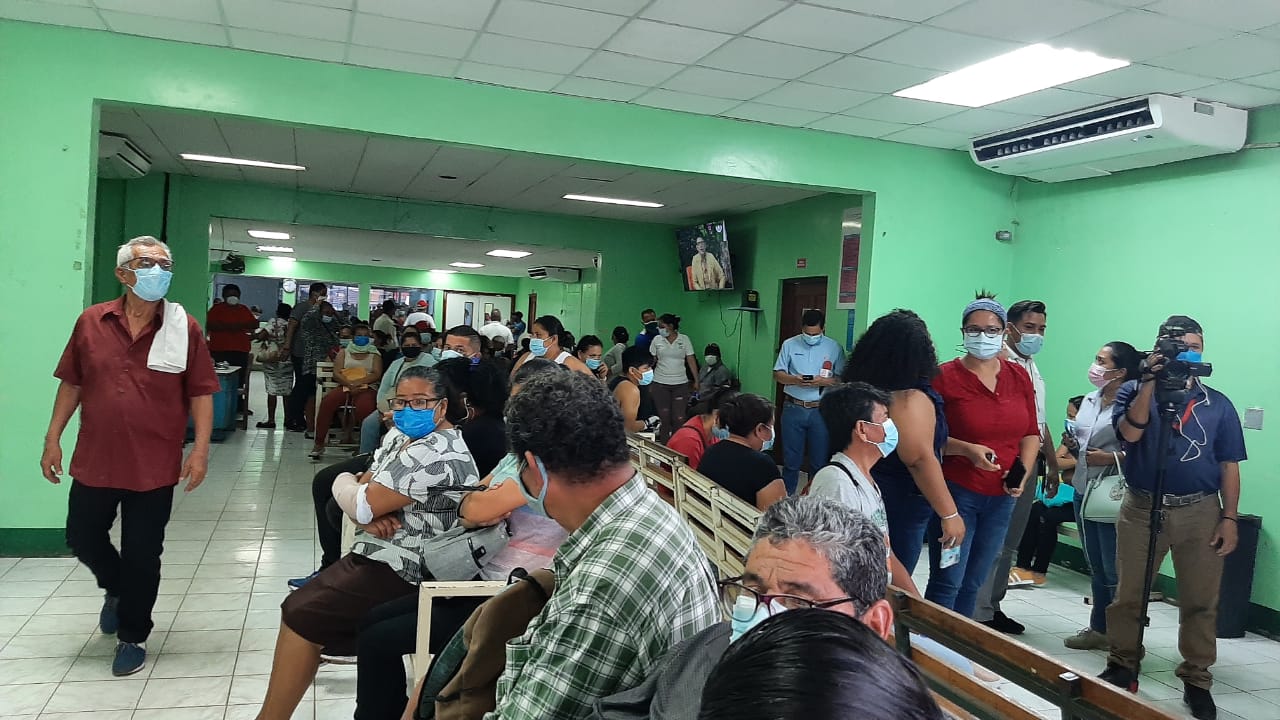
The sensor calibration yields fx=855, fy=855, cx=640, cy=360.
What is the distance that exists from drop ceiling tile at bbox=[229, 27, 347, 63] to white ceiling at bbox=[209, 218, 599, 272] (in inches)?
231

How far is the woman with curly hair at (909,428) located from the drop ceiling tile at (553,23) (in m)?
2.08

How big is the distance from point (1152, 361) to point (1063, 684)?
2.59 m

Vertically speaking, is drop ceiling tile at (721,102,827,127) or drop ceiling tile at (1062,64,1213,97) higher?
drop ceiling tile at (721,102,827,127)

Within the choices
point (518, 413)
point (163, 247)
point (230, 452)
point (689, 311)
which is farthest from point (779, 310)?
point (518, 413)

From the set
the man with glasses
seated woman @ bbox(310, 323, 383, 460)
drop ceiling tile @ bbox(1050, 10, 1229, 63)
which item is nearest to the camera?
the man with glasses

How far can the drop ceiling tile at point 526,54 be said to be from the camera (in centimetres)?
443

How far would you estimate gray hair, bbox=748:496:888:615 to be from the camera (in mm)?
1333

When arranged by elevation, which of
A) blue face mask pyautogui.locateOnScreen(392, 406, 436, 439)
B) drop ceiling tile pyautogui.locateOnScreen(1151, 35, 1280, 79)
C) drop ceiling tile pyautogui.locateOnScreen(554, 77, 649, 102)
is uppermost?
drop ceiling tile pyautogui.locateOnScreen(554, 77, 649, 102)

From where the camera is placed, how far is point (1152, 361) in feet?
11.1

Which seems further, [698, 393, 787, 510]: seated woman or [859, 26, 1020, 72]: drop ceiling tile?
[859, 26, 1020, 72]: drop ceiling tile

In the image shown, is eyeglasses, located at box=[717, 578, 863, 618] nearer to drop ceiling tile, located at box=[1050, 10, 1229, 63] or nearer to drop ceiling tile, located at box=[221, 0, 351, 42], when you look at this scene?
drop ceiling tile, located at box=[1050, 10, 1229, 63]

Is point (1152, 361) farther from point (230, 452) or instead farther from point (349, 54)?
point (230, 452)

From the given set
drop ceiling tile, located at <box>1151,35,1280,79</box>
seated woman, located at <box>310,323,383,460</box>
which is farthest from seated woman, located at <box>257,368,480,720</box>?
seated woman, located at <box>310,323,383,460</box>

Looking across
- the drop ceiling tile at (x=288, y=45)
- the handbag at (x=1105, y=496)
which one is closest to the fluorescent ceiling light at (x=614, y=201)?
the drop ceiling tile at (x=288, y=45)
